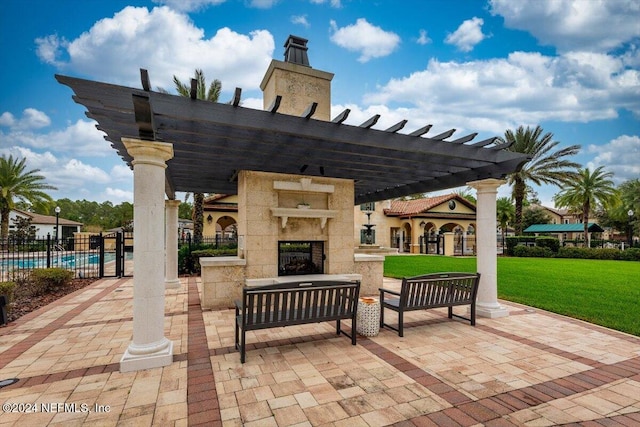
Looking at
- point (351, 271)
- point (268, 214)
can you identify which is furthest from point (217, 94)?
point (351, 271)

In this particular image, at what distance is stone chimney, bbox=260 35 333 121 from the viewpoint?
723cm

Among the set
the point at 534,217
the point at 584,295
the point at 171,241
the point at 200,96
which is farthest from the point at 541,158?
the point at 534,217

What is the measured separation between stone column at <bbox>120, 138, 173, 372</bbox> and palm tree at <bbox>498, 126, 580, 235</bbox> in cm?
2587

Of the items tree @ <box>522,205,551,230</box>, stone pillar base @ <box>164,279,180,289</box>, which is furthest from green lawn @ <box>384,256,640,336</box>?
tree @ <box>522,205,551,230</box>

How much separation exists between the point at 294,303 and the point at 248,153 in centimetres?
315

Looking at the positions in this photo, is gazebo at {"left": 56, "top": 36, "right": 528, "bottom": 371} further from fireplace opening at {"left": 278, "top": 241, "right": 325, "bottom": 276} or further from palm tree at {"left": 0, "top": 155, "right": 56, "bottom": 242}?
palm tree at {"left": 0, "top": 155, "right": 56, "bottom": 242}

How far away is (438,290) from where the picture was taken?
560cm

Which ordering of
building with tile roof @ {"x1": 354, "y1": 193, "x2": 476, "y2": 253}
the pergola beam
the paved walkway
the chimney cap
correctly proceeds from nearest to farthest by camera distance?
the paved walkway
the pergola beam
the chimney cap
building with tile roof @ {"x1": 354, "y1": 193, "x2": 476, "y2": 253}

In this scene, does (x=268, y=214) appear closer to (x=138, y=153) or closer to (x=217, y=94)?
(x=138, y=153)

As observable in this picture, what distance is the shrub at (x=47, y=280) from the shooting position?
8.91 m

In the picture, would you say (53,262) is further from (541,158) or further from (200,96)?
(541,158)

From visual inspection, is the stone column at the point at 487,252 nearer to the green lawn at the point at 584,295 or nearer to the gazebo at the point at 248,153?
the gazebo at the point at 248,153

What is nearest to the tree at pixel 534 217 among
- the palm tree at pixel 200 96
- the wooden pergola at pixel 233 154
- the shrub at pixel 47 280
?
the palm tree at pixel 200 96

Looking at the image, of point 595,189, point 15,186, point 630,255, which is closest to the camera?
point 630,255
